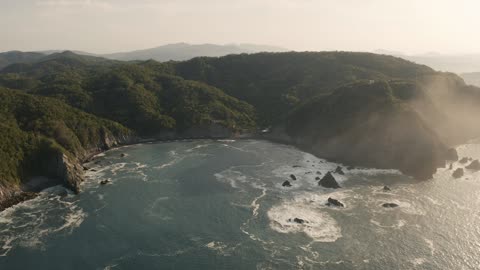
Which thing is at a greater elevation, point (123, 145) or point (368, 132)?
point (368, 132)

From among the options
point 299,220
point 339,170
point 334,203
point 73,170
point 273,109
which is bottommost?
point 299,220

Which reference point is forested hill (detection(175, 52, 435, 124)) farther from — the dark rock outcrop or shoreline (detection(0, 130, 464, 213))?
the dark rock outcrop

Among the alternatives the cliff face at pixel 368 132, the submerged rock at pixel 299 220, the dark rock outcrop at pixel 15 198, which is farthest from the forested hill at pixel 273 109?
the submerged rock at pixel 299 220

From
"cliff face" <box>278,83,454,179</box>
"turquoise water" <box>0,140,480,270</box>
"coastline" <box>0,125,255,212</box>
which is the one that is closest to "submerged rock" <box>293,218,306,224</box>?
"turquoise water" <box>0,140,480,270</box>

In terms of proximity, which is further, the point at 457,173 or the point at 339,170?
the point at 339,170

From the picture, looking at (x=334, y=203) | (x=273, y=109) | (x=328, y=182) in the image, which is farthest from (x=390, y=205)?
(x=273, y=109)

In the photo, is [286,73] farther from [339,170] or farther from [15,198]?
[15,198]

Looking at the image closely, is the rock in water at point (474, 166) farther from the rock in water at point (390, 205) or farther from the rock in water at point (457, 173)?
the rock in water at point (390, 205)
